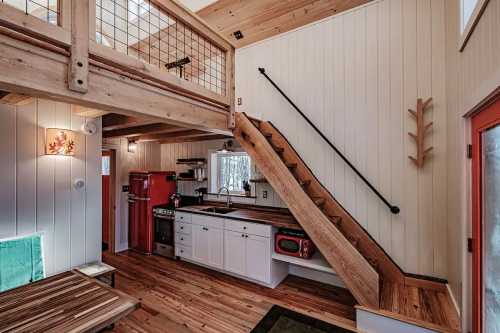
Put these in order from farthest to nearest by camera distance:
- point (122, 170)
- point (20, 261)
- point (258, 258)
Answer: point (122, 170), point (258, 258), point (20, 261)

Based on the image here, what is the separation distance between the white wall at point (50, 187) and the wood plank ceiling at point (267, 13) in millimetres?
2432

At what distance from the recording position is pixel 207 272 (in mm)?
3762

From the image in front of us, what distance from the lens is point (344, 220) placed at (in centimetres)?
312

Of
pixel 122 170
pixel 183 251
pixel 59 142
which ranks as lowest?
pixel 183 251

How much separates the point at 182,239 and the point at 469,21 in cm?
441

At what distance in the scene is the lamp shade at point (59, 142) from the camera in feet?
8.72

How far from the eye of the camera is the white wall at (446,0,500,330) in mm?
1340

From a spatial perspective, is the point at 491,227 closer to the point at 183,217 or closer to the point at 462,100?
the point at 462,100

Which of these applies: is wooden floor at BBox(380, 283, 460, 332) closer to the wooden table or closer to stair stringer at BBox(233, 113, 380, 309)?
stair stringer at BBox(233, 113, 380, 309)

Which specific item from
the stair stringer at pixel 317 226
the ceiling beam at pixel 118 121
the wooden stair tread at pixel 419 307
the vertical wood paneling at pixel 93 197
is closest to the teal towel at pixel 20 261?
the vertical wood paneling at pixel 93 197

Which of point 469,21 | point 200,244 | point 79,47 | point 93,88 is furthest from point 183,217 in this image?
point 469,21

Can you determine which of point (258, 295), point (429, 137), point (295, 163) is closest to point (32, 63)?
point (295, 163)

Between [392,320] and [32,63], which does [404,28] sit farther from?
[32,63]

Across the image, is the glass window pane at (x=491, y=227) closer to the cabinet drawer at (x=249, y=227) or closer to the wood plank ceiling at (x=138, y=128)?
the cabinet drawer at (x=249, y=227)
